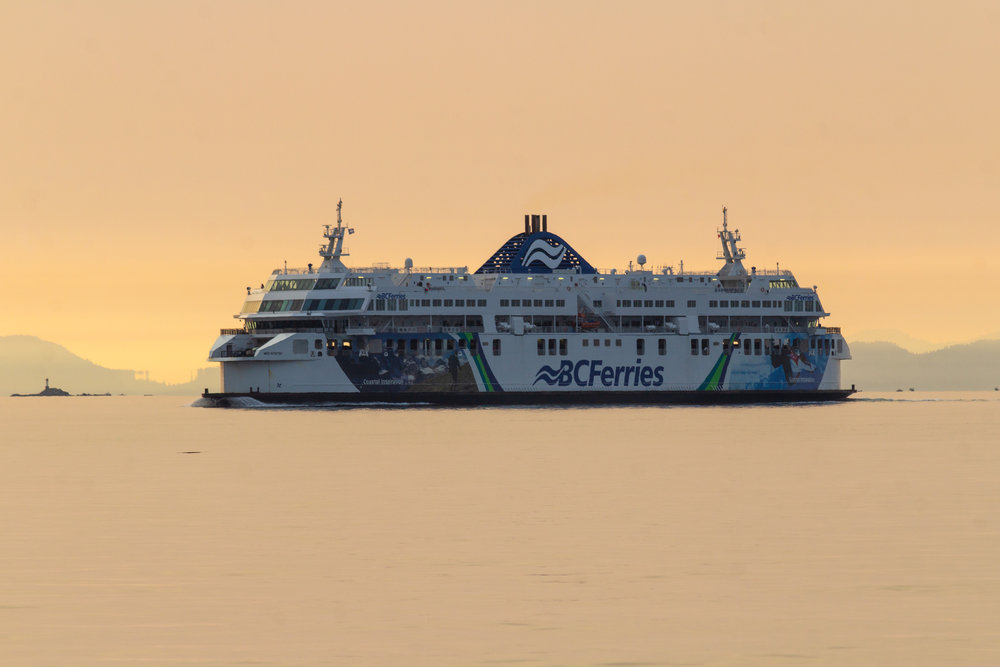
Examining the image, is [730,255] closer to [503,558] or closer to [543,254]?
[543,254]

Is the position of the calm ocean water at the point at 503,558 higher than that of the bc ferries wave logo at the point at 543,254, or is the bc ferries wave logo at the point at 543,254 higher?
the bc ferries wave logo at the point at 543,254

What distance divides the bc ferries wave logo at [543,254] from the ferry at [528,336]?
9cm

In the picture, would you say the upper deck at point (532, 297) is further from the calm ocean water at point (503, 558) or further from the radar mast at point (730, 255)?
the calm ocean water at point (503, 558)

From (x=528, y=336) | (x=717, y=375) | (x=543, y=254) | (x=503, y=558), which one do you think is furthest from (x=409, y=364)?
(x=503, y=558)

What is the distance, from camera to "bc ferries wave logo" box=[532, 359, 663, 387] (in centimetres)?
9319

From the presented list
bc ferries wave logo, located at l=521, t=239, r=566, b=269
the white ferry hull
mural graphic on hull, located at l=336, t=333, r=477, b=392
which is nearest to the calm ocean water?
the white ferry hull

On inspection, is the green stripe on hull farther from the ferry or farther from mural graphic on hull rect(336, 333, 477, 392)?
mural graphic on hull rect(336, 333, 477, 392)

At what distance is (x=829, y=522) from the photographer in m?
31.9

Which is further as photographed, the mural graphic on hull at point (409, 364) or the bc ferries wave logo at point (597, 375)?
the bc ferries wave logo at point (597, 375)

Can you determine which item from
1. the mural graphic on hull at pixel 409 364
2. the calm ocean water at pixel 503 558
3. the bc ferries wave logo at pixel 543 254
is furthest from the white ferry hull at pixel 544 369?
the calm ocean water at pixel 503 558

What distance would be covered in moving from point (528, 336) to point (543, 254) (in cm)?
1090

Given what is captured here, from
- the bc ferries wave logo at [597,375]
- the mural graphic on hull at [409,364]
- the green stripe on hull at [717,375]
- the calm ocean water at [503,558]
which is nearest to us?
the calm ocean water at [503,558]

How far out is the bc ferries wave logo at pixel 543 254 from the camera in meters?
102

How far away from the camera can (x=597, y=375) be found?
309 feet
